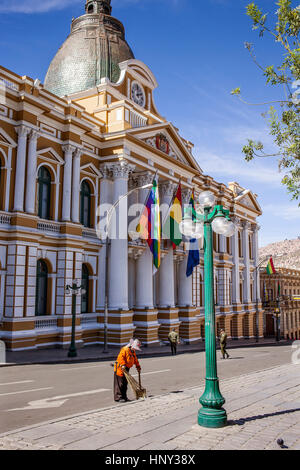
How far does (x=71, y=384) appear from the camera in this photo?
12641 millimetres

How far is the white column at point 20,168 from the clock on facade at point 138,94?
A: 12856 millimetres

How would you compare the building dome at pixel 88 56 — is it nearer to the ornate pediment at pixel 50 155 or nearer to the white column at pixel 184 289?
the ornate pediment at pixel 50 155

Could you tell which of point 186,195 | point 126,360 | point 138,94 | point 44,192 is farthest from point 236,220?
point 126,360

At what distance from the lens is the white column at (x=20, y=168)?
2094 cm

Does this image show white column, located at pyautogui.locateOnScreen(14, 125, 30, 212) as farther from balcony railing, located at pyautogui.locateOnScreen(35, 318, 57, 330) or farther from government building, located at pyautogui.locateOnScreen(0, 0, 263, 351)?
balcony railing, located at pyautogui.locateOnScreen(35, 318, 57, 330)

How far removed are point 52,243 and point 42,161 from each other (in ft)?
15.1

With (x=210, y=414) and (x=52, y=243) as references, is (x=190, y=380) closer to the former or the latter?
(x=210, y=414)

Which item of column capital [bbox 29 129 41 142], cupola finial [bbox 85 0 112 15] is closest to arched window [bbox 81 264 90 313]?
column capital [bbox 29 129 41 142]

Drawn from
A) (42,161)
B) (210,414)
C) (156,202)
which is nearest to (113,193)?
(156,202)

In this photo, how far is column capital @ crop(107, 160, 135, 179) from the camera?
26.5 m

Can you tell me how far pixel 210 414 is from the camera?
24.5ft

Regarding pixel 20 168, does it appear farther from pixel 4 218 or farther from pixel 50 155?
pixel 50 155

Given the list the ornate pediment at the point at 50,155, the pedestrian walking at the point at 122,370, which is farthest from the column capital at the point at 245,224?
the pedestrian walking at the point at 122,370

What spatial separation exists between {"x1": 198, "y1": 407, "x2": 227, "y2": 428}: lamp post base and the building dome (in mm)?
27742
